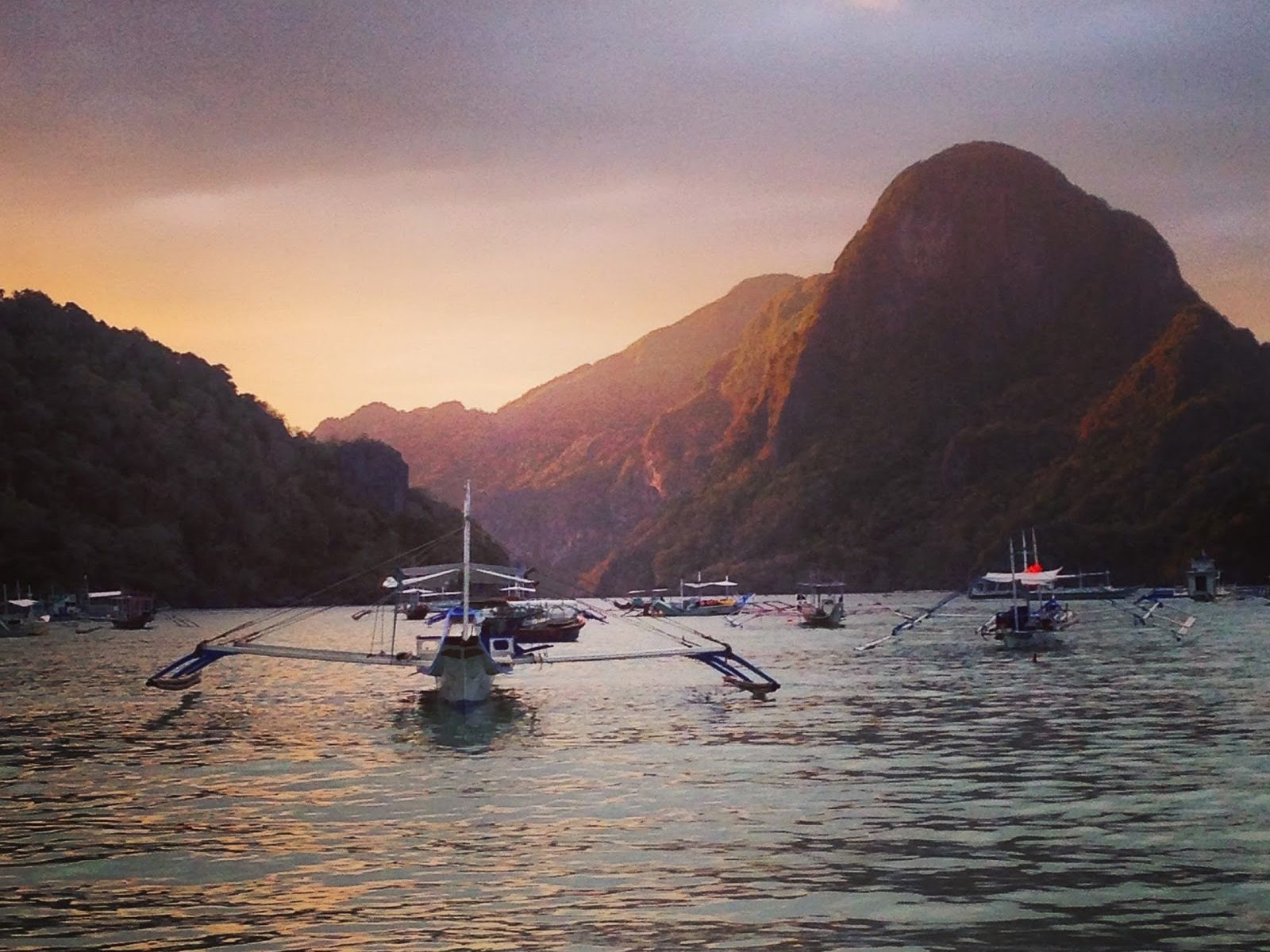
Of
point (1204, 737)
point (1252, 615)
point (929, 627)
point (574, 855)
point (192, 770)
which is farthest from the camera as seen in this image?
point (1252, 615)

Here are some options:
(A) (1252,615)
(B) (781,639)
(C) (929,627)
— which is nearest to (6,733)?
(B) (781,639)

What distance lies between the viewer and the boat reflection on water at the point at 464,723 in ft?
147

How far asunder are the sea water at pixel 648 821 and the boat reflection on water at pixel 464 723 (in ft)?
0.79

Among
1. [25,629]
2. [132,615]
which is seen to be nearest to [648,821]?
[25,629]

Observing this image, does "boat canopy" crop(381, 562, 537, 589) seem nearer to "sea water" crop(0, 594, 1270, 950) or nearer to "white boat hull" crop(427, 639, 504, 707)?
"white boat hull" crop(427, 639, 504, 707)

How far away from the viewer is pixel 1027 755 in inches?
1494

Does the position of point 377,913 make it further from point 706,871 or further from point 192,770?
point 192,770

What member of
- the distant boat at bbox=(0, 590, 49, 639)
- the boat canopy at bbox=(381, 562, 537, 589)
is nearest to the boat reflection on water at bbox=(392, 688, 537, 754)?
the boat canopy at bbox=(381, 562, 537, 589)

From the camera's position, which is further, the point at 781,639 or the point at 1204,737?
the point at 781,639

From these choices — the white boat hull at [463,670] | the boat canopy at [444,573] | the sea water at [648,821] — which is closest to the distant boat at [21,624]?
the boat canopy at [444,573]

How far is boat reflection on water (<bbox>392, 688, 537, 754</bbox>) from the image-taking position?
147ft

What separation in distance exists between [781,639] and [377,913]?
104 metres

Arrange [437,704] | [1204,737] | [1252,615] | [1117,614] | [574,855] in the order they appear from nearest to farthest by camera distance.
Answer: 1. [574,855]
2. [1204,737]
3. [437,704]
4. [1252,615]
5. [1117,614]

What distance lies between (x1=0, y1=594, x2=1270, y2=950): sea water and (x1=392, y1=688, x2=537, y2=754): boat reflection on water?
0.79ft
